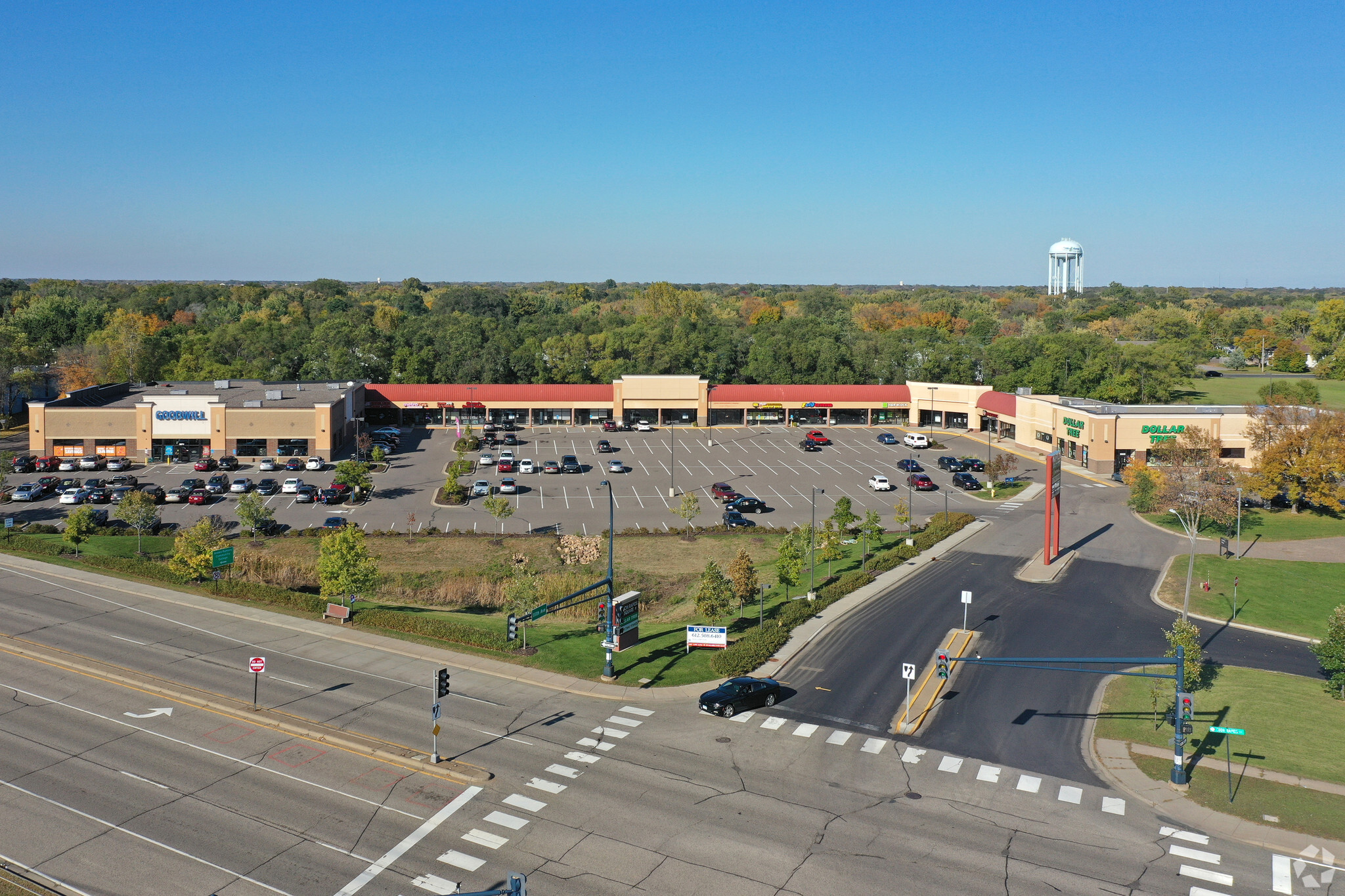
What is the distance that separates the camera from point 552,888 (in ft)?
76.1

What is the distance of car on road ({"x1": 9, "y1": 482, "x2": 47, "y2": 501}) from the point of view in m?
72.1

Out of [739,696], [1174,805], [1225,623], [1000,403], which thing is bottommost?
[1174,805]

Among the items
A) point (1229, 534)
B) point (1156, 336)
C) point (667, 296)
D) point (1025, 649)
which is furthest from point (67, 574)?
point (1156, 336)

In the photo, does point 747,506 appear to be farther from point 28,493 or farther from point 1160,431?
point 28,493

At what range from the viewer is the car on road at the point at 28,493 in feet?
237

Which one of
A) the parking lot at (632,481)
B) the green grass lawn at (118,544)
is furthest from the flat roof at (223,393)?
the green grass lawn at (118,544)

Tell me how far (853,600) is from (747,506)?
22.9m

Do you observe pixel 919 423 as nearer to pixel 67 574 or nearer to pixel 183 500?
pixel 183 500

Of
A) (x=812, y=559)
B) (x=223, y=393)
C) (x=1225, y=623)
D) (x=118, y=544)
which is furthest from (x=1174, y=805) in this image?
(x=223, y=393)

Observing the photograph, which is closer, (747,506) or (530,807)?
(530,807)

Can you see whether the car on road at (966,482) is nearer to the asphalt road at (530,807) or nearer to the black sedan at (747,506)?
the black sedan at (747,506)

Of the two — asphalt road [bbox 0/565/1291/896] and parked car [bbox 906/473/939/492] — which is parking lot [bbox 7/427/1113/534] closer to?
parked car [bbox 906/473/939/492]

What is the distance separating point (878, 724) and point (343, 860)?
18211mm

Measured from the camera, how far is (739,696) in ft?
113
